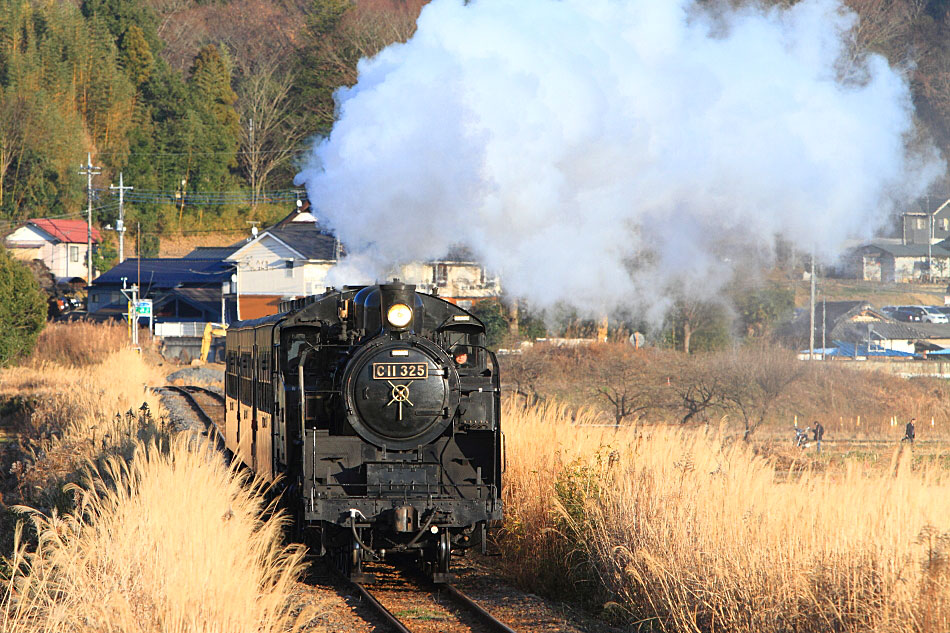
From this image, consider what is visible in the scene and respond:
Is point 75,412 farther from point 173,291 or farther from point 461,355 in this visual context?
point 173,291

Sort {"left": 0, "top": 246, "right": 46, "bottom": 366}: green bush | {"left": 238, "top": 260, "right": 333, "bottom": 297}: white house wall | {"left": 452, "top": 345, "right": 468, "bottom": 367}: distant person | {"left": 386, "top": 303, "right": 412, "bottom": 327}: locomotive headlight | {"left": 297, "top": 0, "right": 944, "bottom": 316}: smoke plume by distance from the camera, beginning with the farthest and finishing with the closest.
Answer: {"left": 238, "top": 260, "right": 333, "bottom": 297}: white house wall
{"left": 0, "top": 246, "right": 46, "bottom": 366}: green bush
{"left": 297, "top": 0, "right": 944, "bottom": 316}: smoke plume
{"left": 452, "top": 345, "right": 468, "bottom": 367}: distant person
{"left": 386, "top": 303, "right": 412, "bottom": 327}: locomotive headlight

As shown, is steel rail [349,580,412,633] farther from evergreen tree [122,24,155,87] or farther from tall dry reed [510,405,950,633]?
evergreen tree [122,24,155,87]

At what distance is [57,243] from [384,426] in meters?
74.8

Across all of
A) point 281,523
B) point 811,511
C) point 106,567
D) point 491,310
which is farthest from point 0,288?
point 811,511

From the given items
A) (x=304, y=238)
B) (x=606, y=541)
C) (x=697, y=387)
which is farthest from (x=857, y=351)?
(x=606, y=541)

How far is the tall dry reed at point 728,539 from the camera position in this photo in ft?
23.4

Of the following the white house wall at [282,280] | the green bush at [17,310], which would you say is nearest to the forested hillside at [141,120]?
the white house wall at [282,280]

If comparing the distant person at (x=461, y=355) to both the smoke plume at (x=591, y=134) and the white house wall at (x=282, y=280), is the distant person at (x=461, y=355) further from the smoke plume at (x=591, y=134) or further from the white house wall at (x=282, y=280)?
the white house wall at (x=282, y=280)

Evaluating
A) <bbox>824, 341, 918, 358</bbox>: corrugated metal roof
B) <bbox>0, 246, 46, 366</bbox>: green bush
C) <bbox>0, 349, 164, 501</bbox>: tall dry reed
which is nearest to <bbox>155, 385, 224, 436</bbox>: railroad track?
<bbox>0, 349, 164, 501</bbox>: tall dry reed

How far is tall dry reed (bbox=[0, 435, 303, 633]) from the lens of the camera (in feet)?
24.5

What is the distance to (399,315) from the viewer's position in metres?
11.0

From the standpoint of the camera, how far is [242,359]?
1560 cm

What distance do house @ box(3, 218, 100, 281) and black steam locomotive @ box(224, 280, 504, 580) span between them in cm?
7007

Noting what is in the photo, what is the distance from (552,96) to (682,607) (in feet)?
37.9
